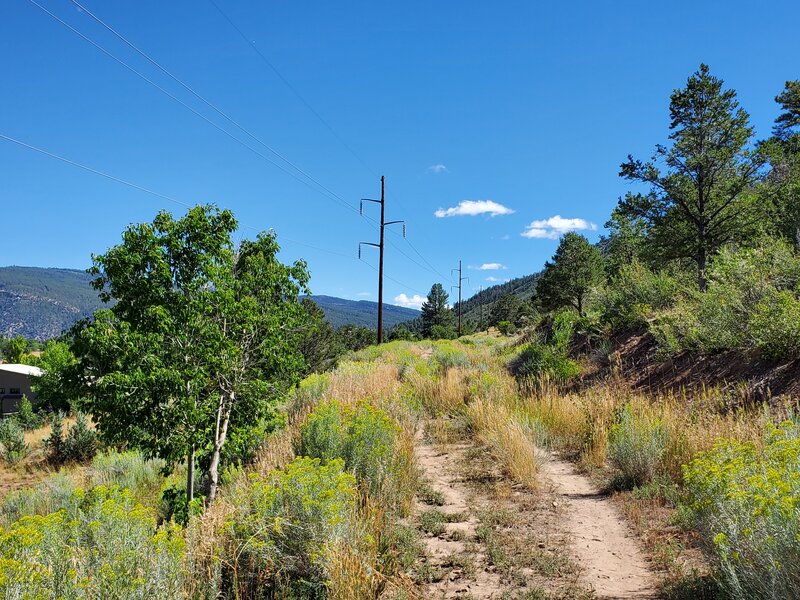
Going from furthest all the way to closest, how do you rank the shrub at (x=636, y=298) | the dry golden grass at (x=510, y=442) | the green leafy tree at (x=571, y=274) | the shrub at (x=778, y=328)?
the green leafy tree at (x=571, y=274)
the shrub at (x=636, y=298)
the shrub at (x=778, y=328)
the dry golden grass at (x=510, y=442)

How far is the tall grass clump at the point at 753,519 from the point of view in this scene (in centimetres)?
225

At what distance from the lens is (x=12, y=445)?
14.8 meters

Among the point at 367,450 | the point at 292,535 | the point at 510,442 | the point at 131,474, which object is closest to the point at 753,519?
the point at 292,535

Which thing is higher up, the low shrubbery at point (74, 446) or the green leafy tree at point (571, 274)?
the green leafy tree at point (571, 274)

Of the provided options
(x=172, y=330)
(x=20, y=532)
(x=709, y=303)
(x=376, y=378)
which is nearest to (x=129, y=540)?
(x=20, y=532)

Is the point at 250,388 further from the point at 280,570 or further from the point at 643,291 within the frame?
the point at 643,291

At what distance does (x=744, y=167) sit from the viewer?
14.8 meters

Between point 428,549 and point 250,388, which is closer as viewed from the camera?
point 428,549

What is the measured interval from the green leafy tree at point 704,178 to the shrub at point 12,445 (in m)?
22.9

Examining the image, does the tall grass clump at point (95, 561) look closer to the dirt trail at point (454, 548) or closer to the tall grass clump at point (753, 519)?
the dirt trail at point (454, 548)

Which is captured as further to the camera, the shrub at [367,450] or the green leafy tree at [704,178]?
the green leafy tree at [704,178]

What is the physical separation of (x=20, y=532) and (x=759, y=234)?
1909cm

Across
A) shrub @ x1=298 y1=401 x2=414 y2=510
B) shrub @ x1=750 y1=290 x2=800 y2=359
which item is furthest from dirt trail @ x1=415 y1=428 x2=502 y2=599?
shrub @ x1=750 y1=290 x2=800 y2=359

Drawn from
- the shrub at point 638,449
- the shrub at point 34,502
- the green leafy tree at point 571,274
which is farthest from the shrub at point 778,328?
the green leafy tree at point 571,274
